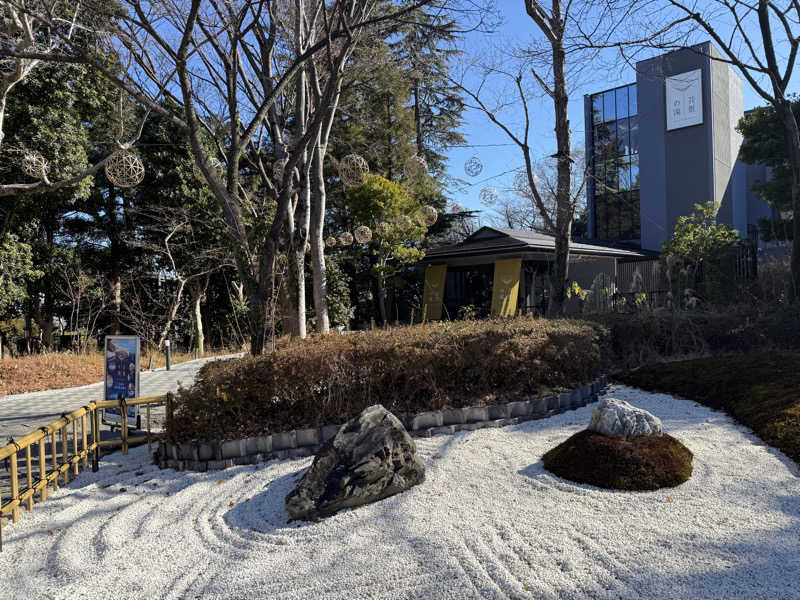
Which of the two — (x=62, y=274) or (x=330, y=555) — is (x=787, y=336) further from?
(x=62, y=274)

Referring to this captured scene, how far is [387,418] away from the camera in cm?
338

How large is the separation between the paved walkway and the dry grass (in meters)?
0.39

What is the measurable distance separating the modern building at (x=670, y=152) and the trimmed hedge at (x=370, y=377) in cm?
1398

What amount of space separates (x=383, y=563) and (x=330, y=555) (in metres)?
0.30

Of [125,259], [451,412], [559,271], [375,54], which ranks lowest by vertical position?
[451,412]

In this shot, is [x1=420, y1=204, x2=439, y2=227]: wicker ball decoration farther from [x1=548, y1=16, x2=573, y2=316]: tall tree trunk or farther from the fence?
the fence

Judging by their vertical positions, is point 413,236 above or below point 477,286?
above

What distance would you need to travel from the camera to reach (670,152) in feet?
61.5

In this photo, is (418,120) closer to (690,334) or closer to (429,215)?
(429,215)

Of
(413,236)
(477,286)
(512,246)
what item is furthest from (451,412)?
(477,286)

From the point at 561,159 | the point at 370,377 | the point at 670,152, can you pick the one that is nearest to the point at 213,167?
the point at 370,377

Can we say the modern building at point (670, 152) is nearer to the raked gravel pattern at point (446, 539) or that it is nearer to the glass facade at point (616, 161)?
the glass facade at point (616, 161)

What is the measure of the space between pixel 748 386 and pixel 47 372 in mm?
10986

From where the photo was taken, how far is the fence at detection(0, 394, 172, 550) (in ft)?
10.8
